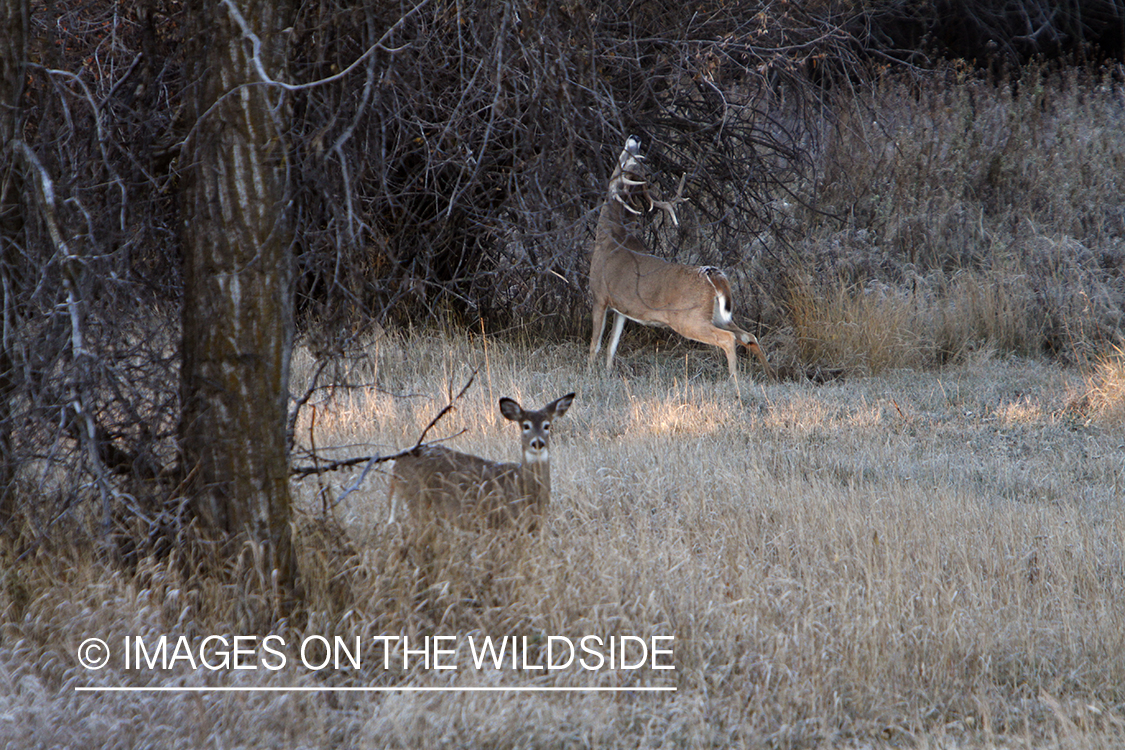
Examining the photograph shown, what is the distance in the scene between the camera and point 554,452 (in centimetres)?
674

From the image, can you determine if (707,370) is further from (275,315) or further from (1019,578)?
(275,315)

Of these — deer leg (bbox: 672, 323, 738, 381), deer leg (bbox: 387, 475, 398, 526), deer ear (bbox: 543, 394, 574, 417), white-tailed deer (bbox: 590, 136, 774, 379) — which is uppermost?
white-tailed deer (bbox: 590, 136, 774, 379)

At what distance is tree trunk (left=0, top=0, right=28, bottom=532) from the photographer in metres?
3.95

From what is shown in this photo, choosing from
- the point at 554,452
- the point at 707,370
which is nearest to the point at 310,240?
the point at 554,452

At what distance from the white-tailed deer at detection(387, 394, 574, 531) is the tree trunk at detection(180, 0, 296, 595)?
3.47 ft

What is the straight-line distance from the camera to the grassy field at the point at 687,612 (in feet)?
11.3

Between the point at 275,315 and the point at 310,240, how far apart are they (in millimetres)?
725

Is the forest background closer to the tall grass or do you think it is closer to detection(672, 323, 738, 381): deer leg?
detection(672, 323, 738, 381): deer leg

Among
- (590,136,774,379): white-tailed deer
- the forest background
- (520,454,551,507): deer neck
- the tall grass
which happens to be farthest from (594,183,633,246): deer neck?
(520,454,551,507): deer neck

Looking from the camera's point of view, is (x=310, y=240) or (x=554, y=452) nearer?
(x=310, y=240)

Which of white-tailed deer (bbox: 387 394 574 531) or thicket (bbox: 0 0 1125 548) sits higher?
thicket (bbox: 0 0 1125 548)

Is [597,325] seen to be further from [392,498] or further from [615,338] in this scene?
[392,498]

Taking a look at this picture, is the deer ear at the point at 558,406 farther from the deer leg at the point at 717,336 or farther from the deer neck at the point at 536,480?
the deer leg at the point at 717,336

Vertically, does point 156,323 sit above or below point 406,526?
above
